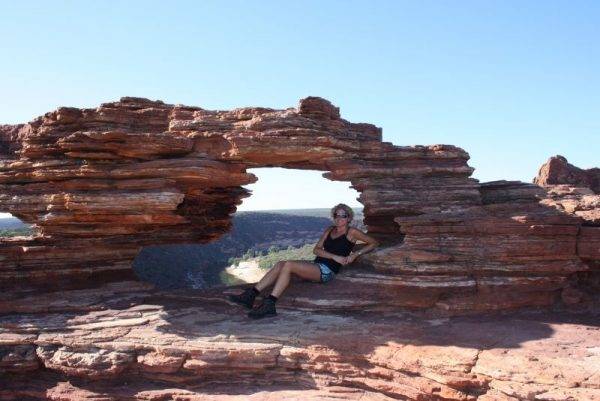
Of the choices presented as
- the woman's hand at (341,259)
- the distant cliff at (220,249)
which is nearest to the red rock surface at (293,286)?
the woman's hand at (341,259)

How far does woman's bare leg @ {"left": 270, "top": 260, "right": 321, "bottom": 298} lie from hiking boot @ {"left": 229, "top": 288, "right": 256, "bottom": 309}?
784 mm

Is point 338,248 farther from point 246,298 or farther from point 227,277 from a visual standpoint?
point 227,277

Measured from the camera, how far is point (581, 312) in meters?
12.9

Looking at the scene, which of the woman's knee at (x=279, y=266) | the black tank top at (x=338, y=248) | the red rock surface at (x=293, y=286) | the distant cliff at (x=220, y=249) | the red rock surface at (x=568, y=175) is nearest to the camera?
the red rock surface at (x=293, y=286)

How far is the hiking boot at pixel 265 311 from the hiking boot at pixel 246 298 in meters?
0.54

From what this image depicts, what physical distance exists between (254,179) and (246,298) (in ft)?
13.6

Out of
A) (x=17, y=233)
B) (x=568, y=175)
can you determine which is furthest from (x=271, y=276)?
(x=17, y=233)

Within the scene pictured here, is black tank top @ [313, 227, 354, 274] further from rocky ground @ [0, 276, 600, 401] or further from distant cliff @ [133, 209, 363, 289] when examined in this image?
distant cliff @ [133, 209, 363, 289]

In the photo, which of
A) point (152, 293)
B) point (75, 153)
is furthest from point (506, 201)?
point (75, 153)

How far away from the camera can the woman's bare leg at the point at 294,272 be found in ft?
43.4

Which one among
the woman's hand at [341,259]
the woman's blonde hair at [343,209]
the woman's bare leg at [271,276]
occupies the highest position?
the woman's blonde hair at [343,209]

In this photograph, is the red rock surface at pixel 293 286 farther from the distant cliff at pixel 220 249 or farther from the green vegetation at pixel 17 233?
the distant cliff at pixel 220 249

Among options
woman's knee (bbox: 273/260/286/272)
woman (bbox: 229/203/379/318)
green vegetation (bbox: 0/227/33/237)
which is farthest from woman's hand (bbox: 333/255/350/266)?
green vegetation (bbox: 0/227/33/237)

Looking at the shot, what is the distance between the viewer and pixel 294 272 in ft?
45.4
